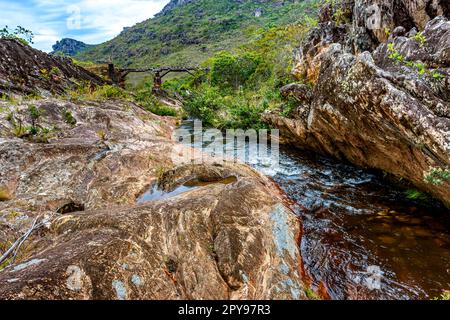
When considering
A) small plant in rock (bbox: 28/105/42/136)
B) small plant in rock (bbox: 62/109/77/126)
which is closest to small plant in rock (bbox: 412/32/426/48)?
small plant in rock (bbox: 28/105/42/136)

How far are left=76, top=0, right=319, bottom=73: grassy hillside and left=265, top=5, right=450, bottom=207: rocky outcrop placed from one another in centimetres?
6893

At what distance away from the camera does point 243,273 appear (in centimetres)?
365

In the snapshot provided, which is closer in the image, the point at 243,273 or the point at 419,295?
the point at 243,273

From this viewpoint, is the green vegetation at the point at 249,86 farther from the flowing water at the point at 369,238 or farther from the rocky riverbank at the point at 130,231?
the rocky riverbank at the point at 130,231

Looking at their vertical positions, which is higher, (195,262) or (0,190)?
(0,190)

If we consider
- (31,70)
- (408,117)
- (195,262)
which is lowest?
(195,262)

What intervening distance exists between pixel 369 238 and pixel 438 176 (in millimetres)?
1793

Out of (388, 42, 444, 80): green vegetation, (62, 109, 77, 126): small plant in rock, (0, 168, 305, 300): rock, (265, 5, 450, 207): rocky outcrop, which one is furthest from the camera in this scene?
(62, 109, 77, 126): small plant in rock

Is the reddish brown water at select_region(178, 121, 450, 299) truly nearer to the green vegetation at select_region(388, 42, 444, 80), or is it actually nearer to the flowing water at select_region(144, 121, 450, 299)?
the flowing water at select_region(144, 121, 450, 299)

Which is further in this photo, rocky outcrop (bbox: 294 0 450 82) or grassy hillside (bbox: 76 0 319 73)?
grassy hillside (bbox: 76 0 319 73)

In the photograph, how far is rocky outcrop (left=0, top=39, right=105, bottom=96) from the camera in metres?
13.6
